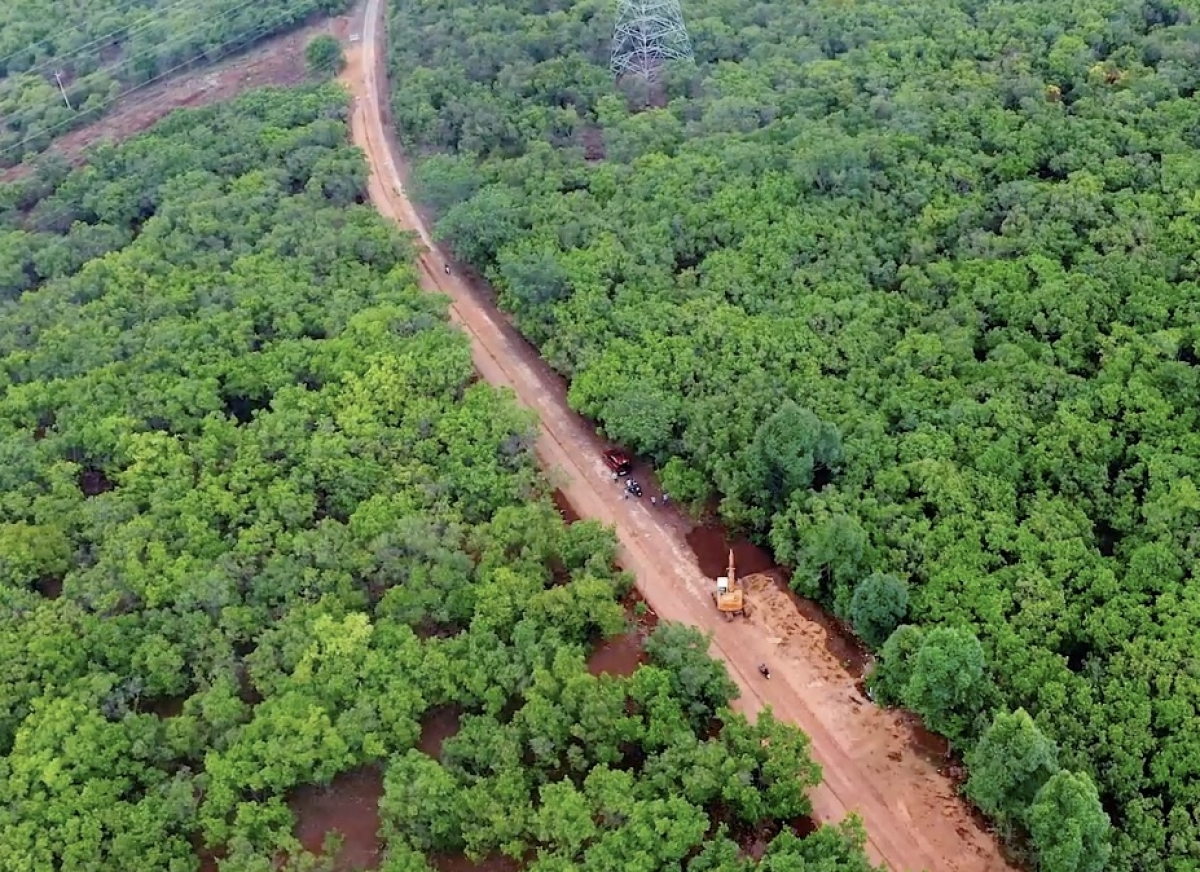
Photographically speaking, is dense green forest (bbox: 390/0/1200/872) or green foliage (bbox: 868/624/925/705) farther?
dense green forest (bbox: 390/0/1200/872)

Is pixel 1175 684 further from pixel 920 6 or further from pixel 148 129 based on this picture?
pixel 148 129

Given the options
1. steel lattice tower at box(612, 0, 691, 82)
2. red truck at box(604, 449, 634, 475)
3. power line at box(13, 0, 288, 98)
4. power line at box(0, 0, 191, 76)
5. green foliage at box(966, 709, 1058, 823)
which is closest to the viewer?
green foliage at box(966, 709, 1058, 823)

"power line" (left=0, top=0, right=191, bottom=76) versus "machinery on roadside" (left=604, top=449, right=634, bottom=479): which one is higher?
"power line" (left=0, top=0, right=191, bottom=76)

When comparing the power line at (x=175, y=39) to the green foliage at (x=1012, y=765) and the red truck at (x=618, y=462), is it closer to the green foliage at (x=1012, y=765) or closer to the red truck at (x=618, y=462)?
the red truck at (x=618, y=462)

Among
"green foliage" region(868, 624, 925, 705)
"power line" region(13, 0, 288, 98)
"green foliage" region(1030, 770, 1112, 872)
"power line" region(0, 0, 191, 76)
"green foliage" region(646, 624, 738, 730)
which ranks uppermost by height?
"power line" region(0, 0, 191, 76)

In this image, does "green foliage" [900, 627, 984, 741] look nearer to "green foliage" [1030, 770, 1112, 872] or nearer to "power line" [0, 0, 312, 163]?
"green foliage" [1030, 770, 1112, 872]

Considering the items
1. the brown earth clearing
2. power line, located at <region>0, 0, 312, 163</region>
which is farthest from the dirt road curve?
power line, located at <region>0, 0, 312, 163</region>

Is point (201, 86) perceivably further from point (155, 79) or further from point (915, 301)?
point (915, 301)
